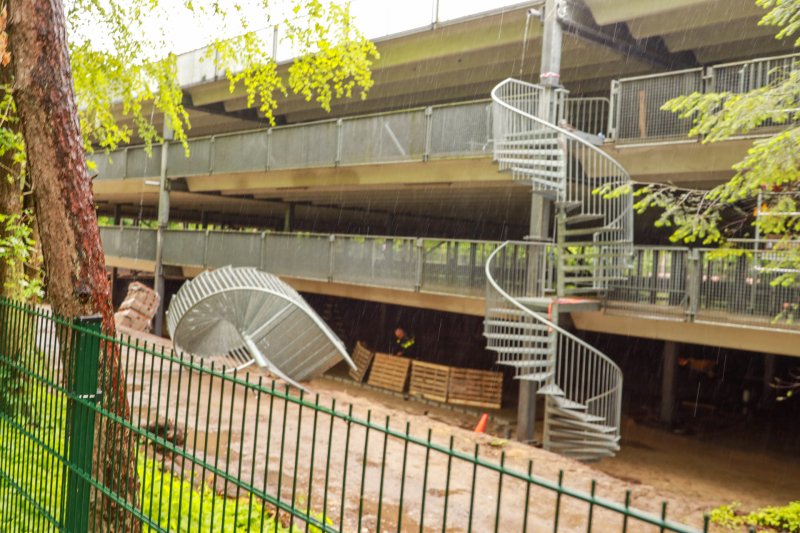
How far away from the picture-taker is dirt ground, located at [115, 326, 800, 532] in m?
7.23

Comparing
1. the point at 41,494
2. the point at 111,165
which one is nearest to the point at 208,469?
the point at 41,494

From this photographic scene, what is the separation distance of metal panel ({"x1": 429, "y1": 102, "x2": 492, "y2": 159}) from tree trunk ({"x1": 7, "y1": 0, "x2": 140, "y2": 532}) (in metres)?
9.04

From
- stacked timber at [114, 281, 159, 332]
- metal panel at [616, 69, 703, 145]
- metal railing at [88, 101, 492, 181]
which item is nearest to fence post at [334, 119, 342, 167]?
metal railing at [88, 101, 492, 181]

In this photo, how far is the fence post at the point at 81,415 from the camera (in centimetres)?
391

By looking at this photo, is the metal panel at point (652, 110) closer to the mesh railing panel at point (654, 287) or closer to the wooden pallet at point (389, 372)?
the mesh railing panel at point (654, 287)

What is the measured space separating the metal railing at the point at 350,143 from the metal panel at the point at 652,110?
8.36ft

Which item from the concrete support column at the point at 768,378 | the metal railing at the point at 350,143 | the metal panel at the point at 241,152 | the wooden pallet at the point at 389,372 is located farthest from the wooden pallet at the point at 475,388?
the metal panel at the point at 241,152

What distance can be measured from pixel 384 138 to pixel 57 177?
10.7 m

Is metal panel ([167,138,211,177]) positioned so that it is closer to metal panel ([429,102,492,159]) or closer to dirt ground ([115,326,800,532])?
dirt ground ([115,326,800,532])

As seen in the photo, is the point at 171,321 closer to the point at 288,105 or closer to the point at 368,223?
the point at 288,105

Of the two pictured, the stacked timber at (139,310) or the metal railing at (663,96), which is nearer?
the metal railing at (663,96)

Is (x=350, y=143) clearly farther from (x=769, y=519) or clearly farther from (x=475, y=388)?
(x=769, y=519)

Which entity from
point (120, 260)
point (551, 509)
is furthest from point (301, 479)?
point (120, 260)

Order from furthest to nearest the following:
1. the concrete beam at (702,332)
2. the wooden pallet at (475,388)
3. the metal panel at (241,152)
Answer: the metal panel at (241,152) → the wooden pallet at (475,388) → the concrete beam at (702,332)
